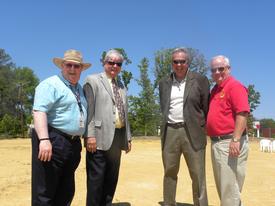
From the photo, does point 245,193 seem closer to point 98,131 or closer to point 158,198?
point 158,198

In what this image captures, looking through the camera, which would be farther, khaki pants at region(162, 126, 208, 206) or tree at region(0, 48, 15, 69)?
tree at region(0, 48, 15, 69)

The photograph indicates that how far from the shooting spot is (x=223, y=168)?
471cm

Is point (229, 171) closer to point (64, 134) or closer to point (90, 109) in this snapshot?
point (90, 109)

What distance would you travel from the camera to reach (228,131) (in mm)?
4723

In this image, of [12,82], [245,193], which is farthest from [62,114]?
[12,82]

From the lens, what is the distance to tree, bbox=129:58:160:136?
128 feet

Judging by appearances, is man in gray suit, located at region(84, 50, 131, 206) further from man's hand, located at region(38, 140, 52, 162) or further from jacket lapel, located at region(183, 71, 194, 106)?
man's hand, located at region(38, 140, 52, 162)

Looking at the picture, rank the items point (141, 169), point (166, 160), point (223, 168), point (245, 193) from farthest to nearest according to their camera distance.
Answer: point (141, 169) → point (245, 193) → point (166, 160) → point (223, 168)

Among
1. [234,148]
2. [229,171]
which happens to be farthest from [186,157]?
[234,148]

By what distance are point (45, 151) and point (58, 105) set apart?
48 cm

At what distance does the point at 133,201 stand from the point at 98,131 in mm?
2190

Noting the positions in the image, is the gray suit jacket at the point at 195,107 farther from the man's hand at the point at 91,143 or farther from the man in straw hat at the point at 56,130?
the man in straw hat at the point at 56,130

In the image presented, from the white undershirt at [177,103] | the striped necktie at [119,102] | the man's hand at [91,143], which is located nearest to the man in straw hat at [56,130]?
the man's hand at [91,143]

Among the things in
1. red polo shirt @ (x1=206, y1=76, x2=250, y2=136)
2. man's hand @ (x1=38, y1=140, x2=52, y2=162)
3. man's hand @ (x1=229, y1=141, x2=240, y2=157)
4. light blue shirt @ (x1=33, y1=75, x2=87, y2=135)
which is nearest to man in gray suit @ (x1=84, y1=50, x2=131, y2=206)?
light blue shirt @ (x1=33, y1=75, x2=87, y2=135)
